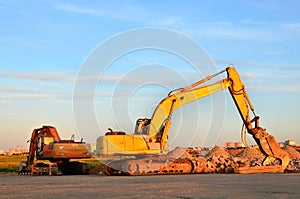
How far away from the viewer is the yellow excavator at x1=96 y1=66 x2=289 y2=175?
1278 inches

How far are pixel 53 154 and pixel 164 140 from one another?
1018cm

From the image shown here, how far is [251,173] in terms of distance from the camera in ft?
111

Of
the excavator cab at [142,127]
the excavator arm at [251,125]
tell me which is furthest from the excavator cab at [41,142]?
the excavator arm at [251,125]

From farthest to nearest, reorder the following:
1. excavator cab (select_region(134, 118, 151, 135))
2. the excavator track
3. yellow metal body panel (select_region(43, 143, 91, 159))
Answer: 1. yellow metal body panel (select_region(43, 143, 91, 159))
2. excavator cab (select_region(134, 118, 151, 135))
3. the excavator track

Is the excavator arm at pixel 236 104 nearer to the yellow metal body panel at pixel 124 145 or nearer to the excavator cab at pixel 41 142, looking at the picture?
the yellow metal body panel at pixel 124 145

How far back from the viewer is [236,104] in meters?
35.6

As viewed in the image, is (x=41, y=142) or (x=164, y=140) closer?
(x=164, y=140)

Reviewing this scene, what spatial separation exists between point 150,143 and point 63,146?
959 cm

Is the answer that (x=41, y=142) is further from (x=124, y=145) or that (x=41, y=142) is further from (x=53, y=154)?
(x=124, y=145)

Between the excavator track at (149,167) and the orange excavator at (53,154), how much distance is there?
6.31 metres

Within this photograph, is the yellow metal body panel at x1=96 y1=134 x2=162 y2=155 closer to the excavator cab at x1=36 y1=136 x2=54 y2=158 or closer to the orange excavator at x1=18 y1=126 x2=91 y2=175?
the orange excavator at x1=18 y1=126 x2=91 y2=175

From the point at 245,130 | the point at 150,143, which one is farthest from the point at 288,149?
the point at 150,143

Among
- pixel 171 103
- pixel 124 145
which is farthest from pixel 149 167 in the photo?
pixel 171 103

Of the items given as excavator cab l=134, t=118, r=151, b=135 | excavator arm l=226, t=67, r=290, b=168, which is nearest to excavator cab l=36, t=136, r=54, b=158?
excavator cab l=134, t=118, r=151, b=135
